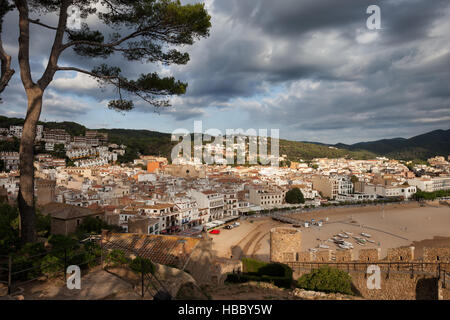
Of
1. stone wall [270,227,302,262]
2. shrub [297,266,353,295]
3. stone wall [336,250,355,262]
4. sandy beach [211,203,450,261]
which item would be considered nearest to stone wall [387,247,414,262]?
stone wall [336,250,355,262]

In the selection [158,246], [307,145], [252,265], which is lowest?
[252,265]

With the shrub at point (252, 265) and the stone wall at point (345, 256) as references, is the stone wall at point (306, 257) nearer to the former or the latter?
the stone wall at point (345, 256)

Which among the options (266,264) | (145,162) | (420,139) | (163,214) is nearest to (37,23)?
(266,264)

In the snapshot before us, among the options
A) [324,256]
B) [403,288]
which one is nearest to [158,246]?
[324,256]

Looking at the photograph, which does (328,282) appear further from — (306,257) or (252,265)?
(252,265)

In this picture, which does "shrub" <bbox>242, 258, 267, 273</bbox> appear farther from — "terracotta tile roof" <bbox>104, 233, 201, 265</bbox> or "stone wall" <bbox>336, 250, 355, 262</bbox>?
"terracotta tile roof" <bbox>104, 233, 201, 265</bbox>

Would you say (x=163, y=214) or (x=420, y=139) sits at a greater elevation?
(x=420, y=139)

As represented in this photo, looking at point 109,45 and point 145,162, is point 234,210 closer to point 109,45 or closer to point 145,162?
point 109,45
